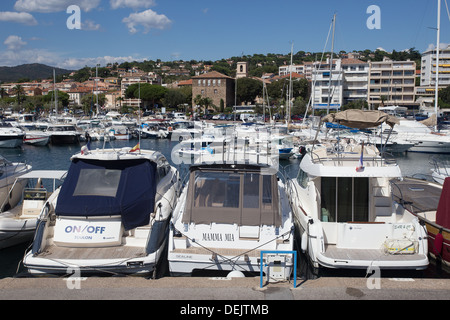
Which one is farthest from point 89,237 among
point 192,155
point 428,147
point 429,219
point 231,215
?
point 428,147

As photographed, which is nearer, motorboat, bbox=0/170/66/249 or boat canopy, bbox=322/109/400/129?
boat canopy, bbox=322/109/400/129

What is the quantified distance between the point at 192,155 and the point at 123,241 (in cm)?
2334

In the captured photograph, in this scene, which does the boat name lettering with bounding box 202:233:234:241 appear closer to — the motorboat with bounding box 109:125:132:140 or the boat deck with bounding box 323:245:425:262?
the boat deck with bounding box 323:245:425:262

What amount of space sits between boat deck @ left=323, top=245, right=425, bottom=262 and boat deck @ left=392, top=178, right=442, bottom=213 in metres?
3.22

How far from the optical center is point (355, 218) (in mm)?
9680

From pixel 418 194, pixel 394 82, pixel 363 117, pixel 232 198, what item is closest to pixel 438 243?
pixel 363 117

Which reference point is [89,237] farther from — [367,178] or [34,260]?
[367,178]

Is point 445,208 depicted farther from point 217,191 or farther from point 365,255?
point 217,191

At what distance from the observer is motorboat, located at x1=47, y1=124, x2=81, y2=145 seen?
46.8 m

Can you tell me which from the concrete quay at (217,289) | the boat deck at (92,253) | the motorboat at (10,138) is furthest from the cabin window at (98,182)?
the motorboat at (10,138)

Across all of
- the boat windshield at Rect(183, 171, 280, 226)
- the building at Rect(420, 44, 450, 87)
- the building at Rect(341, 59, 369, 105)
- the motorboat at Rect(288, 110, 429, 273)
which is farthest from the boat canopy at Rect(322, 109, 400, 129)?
the building at Rect(420, 44, 450, 87)

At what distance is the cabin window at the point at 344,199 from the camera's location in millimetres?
9578

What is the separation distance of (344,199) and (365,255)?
160cm

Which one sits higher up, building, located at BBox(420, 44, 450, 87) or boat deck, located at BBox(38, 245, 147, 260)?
building, located at BBox(420, 44, 450, 87)
